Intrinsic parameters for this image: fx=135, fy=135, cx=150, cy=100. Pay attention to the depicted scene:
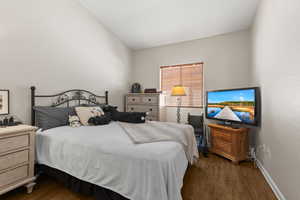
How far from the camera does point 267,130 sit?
6.38ft

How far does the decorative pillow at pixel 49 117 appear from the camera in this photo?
6.16 feet

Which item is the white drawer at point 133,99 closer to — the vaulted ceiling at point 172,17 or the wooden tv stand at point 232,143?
the vaulted ceiling at point 172,17

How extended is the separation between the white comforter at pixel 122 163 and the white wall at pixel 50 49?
995 mm

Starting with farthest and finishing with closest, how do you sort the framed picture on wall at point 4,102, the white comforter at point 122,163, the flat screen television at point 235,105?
1. the flat screen television at point 235,105
2. the framed picture on wall at point 4,102
3. the white comforter at point 122,163

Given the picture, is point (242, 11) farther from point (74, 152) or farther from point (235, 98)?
point (74, 152)

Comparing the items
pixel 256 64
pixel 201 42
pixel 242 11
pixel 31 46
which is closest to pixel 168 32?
pixel 201 42

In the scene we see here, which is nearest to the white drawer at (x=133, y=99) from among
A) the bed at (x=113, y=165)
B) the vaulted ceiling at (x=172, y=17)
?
the vaulted ceiling at (x=172, y=17)

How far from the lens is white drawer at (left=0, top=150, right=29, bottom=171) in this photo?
4.30 feet

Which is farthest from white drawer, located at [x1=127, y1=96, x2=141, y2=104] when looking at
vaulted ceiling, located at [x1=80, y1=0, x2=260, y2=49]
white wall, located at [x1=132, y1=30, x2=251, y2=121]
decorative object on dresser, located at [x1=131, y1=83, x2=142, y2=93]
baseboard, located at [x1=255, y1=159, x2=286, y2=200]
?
baseboard, located at [x1=255, y1=159, x2=286, y2=200]

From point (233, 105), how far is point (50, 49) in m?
3.38

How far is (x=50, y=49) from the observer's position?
2.17 meters

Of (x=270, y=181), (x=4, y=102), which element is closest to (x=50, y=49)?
(x=4, y=102)

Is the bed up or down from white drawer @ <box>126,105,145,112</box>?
down

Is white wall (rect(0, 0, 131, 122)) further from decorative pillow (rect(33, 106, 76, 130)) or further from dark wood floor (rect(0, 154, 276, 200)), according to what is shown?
dark wood floor (rect(0, 154, 276, 200))
